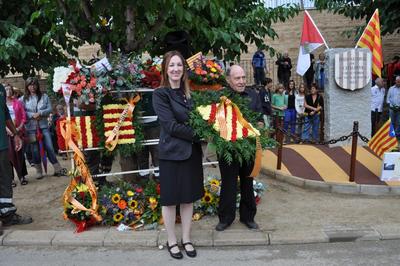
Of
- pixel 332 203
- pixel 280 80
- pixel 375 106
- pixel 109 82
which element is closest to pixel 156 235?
pixel 109 82

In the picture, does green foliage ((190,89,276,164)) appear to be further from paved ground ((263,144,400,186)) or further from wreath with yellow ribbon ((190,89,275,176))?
paved ground ((263,144,400,186))

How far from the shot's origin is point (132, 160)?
265 inches

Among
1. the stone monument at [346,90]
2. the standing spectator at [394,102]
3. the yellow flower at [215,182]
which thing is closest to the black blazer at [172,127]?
the yellow flower at [215,182]

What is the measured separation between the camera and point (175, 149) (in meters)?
4.75

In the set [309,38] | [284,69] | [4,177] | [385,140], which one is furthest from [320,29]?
[4,177]

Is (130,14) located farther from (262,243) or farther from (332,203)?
(332,203)

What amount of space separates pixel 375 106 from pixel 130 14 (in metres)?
9.70

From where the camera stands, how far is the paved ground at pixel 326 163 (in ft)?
25.2

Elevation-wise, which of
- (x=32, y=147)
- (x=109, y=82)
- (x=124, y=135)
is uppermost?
(x=109, y=82)

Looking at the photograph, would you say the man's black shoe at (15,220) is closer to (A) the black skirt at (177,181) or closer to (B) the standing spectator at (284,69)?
(A) the black skirt at (177,181)

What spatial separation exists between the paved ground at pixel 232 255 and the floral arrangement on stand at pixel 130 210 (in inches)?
21.5

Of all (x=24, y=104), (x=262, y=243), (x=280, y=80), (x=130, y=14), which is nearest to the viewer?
(x=262, y=243)

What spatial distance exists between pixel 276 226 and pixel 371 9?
10.3m

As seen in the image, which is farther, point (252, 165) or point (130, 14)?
point (130, 14)
